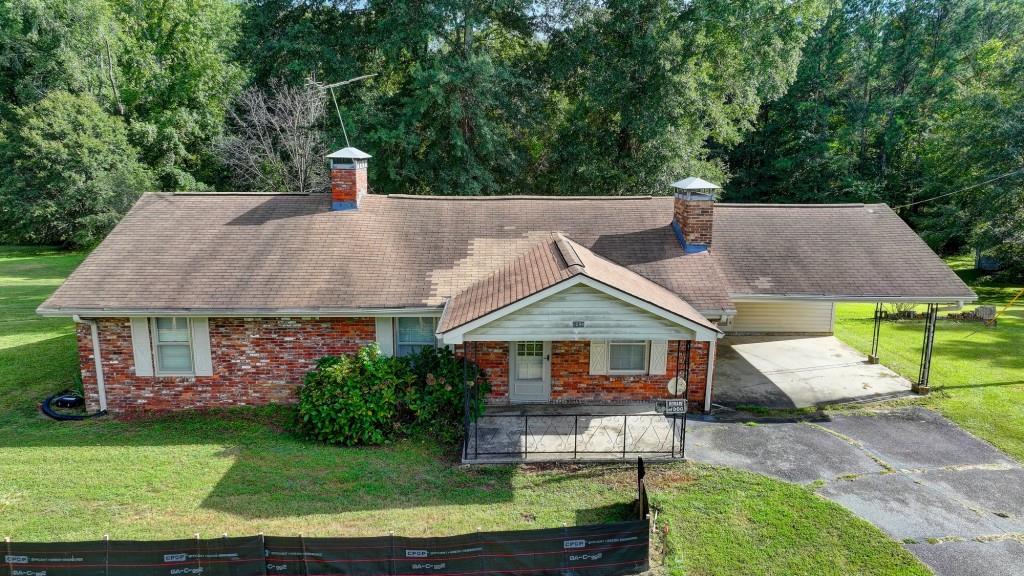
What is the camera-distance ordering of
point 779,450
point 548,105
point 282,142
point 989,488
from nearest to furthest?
point 989,488 < point 779,450 < point 282,142 < point 548,105

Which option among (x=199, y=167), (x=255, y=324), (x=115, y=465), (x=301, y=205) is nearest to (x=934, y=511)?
(x=255, y=324)

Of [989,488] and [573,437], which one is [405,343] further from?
[989,488]

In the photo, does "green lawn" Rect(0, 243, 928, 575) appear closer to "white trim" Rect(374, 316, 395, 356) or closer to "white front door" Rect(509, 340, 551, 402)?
"white trim" Rect(374, 316, 395, 356)

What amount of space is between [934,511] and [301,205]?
14.5 metres

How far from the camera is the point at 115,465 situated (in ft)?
35.8

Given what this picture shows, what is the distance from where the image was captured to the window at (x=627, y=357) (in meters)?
13.6

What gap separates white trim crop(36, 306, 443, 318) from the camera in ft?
40.6

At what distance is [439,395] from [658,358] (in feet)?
15.4

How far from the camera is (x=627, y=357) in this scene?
539 inches

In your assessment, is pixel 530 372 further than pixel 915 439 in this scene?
Yes

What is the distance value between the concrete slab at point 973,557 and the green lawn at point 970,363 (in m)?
3.80

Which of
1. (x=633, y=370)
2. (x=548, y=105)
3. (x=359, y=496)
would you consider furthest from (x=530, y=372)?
(x=548, y=105)

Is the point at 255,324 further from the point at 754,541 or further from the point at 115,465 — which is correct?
the point at 754,541

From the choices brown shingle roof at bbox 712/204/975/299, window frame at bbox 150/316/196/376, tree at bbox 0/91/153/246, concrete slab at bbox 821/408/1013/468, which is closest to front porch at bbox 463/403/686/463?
concrete slab at bbox 821/408/1013/468
